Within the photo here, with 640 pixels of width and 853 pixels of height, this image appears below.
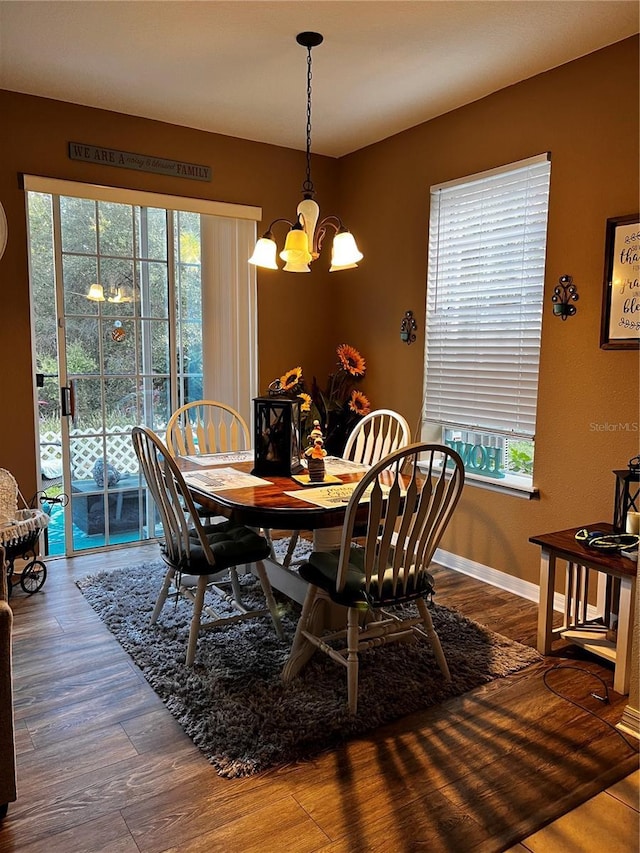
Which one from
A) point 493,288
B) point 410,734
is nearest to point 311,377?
point 493,288

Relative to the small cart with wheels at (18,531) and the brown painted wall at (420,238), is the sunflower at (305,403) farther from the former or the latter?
the small cart with wheels at (18,531)

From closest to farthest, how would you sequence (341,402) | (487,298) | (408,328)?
(487,298) → (408,328) → (341,402)

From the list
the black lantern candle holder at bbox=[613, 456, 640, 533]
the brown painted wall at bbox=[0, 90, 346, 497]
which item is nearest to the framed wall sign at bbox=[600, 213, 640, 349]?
the black lantern candle holder at bbox=[613, 456, 640, 533]

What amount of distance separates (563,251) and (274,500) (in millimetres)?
1944

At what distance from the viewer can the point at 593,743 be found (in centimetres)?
210

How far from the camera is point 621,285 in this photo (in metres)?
2.85

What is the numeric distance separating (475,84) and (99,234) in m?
2.35

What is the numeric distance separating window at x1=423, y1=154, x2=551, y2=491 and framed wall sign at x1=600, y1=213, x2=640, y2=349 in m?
0.39

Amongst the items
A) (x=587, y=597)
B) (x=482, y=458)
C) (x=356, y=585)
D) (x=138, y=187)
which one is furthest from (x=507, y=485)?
(x=138, y=187)

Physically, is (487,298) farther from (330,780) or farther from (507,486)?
(330,780)

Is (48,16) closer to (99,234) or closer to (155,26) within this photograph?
(155,26)

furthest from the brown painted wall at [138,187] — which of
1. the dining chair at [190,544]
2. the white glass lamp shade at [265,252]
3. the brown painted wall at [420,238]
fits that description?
the white glass lamp shade at [265,252]

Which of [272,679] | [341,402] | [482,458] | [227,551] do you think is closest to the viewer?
[272,679]

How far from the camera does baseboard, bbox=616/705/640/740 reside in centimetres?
214
